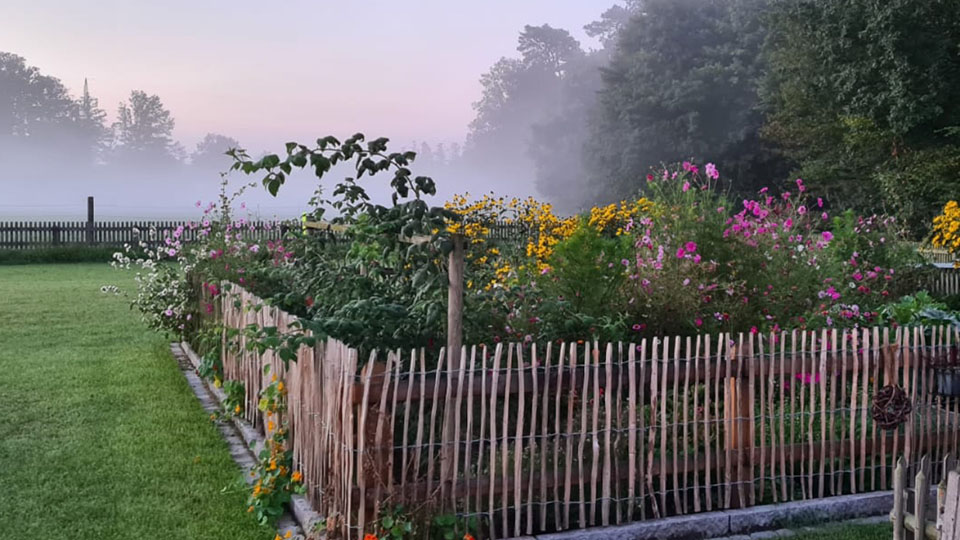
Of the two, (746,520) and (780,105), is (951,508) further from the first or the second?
(780,105)

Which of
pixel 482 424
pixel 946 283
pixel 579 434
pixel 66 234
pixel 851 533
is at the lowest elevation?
pixel 851 533

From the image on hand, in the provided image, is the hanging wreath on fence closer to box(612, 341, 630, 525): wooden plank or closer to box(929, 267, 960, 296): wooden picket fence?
box(612, 341, 630, 525): wooden plank

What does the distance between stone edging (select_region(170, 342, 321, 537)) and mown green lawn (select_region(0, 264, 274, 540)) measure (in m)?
0.10

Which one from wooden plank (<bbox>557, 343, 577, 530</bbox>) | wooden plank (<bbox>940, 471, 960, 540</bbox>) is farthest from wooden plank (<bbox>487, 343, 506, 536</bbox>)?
wooden plank (<bbox>940, 471, 960, 540</bbox>)

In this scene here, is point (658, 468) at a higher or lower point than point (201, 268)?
lower

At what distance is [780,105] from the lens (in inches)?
1326

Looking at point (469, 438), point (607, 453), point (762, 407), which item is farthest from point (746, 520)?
point (469, 438)

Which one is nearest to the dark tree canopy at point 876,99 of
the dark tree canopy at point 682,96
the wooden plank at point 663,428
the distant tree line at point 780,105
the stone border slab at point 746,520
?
the distant tree line at point 780,105

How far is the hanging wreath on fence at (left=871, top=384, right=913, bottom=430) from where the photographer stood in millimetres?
4547

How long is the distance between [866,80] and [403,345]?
88.2 ft

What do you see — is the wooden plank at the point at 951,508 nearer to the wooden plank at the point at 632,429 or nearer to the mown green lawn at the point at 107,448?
the wooden plank at the point at 632,429

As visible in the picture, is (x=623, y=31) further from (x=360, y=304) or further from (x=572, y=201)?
(x=360, y=304)

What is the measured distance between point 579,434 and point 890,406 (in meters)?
1.87

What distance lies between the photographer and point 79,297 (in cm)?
1414
